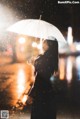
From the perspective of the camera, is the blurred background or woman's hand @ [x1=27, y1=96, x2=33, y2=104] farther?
the blurred background

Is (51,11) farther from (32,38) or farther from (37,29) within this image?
(37,29)

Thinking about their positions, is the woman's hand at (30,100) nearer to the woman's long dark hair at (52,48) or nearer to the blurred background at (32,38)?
the blurred background at (32,38)

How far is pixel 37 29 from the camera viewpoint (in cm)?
665

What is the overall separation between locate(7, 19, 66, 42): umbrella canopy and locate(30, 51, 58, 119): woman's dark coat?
547mm

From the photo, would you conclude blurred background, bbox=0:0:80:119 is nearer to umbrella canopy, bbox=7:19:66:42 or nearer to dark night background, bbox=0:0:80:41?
dark night background, bbox=0:0:80:41

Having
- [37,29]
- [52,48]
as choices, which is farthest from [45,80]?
[37,29]

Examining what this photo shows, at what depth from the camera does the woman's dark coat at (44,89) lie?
20.1ft

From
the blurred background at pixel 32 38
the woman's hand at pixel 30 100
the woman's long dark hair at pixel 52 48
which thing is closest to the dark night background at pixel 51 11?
the blurred background at pixel 32 38

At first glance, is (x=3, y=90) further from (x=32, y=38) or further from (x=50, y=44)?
(x=50, y=44)

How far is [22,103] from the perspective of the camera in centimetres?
710

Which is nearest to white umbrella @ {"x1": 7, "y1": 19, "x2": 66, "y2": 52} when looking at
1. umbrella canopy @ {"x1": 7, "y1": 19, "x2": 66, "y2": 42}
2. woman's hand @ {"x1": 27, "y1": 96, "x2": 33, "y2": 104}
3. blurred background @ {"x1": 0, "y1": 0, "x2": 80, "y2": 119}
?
umbrella canopy @ {"x1": 7, "y1": 19, "x2": 66, "y2": 42}

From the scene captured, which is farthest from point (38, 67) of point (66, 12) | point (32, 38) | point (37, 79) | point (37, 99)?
point (66, 12)

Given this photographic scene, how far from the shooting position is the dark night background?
716 cm

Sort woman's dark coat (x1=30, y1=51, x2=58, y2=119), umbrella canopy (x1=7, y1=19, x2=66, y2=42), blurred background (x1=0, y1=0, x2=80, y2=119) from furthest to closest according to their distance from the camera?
blurred background (x1=0, y1=0, x2=80, y2=119) < umbrella canopy (x1=7, y1=19, x2=66, y2=42) < woman's dark coat (x1=30, y1=51, x2=58, y2=119)
